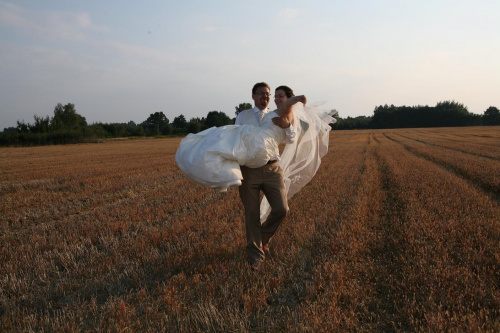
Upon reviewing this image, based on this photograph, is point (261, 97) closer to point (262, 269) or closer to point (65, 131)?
point (262, 269)

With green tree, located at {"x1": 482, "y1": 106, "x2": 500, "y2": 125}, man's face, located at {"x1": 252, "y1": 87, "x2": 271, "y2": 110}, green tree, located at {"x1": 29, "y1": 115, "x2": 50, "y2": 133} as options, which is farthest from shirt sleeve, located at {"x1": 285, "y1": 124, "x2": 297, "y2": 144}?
green tree, located at {"x1": 482, "y1": 106, "x2": 500, "y2": 125}

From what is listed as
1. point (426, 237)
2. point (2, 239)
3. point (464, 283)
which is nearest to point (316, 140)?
point (426, 237)

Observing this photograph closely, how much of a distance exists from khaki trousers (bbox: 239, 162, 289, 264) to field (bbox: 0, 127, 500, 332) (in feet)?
1.06

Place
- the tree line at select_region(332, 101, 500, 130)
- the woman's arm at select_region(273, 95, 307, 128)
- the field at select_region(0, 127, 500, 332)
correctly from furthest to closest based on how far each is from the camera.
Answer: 1. the tree line at select_region(332, 101, 500, 130)
2. the woman's arm at select_region(273, 95, 307, 128)
3. the field at select_region(0, 127, 500, 332)

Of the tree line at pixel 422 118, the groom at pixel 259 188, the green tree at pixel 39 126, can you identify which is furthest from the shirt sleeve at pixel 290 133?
the tree line at pixel 422 118

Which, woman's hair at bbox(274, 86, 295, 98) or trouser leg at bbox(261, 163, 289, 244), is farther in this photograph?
woman's hair at bbox(274, 86, 295, 98)

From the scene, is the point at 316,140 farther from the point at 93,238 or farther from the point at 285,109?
→ the point at 93,238

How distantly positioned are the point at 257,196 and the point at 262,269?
891mm

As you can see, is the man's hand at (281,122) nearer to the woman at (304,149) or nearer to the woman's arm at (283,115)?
the woman's arm at (283,115)

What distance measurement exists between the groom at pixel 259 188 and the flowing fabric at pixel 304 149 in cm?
67

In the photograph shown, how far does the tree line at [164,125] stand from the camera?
58.3 metres

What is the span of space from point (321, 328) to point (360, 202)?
5222mm

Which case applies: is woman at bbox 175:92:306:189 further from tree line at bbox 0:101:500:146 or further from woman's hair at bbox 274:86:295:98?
tree line at bbox 0:101:500:146

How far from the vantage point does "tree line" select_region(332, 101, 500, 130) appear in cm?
9139
